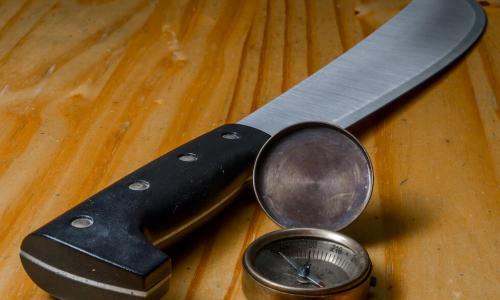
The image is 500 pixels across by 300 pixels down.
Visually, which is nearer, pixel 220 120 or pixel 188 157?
pixel 188 157

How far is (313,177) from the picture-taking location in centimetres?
92

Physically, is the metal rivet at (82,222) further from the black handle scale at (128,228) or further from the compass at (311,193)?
the compass at (311,193)

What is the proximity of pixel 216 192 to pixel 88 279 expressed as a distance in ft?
0.69

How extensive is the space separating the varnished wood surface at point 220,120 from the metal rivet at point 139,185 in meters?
0.09

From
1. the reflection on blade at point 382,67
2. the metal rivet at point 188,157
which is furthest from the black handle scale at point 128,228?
the reflection on blade at point 382,67

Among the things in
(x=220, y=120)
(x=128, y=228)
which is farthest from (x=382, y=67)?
(x=128, y=228)

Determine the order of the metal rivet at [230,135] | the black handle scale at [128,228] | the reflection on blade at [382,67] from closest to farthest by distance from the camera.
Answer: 1. the black handle scale at [128,228]
2. the metal rivet at [230,135]
3. the reflection on blade at [382,67]

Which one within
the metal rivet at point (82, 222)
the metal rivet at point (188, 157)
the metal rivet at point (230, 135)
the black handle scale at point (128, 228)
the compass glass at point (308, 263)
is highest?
the metal rivet at point (82, 222)

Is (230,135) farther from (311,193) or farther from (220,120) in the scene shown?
(220,120)

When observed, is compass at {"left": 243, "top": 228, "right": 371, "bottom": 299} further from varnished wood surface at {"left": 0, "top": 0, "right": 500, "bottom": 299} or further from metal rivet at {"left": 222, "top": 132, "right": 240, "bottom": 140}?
metal rivet at {"left": 222, "top": 132, "right": 240, "bottom": 140}

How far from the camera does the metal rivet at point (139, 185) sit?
84 cm

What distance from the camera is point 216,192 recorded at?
0.90 metres

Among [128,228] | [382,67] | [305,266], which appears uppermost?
[128,228]

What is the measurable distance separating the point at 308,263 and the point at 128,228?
19cm
